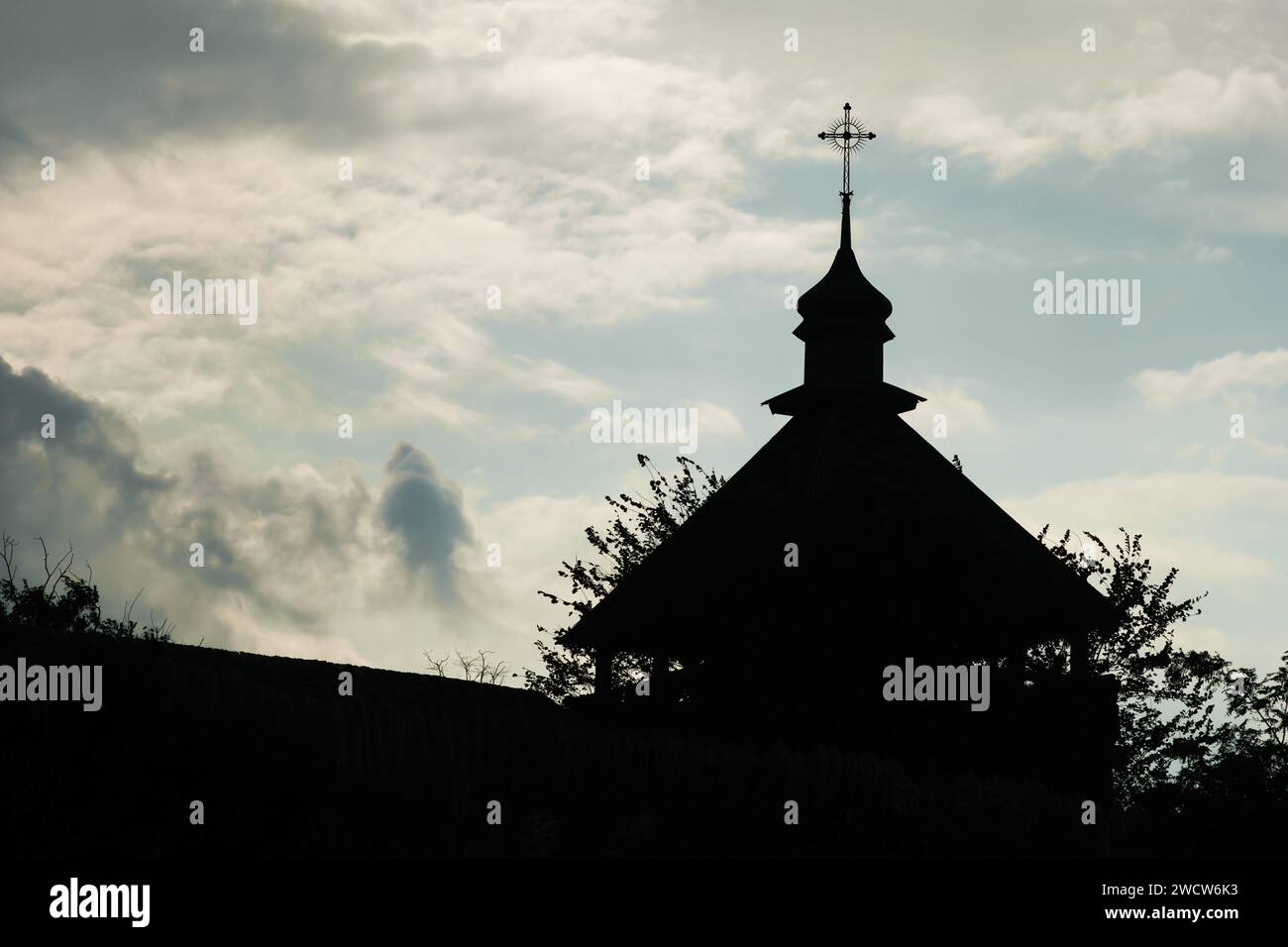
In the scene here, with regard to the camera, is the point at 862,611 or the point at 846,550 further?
the point at 846,550

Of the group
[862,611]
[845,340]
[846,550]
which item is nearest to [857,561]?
[846,550]

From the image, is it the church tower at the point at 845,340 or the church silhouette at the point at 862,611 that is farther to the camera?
the church tower at the point at 845,340

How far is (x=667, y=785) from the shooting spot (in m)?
13.3

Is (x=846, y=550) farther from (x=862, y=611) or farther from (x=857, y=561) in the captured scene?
(x=862, y=611)

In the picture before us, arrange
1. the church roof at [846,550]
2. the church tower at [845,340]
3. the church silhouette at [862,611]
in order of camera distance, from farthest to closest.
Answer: the church tower at [845,340], the church roof at [846,550], the church silhouette at [862,611]

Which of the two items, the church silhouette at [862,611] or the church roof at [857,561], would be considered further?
the church roof at [857,561]

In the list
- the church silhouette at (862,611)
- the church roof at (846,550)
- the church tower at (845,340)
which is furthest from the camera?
the church tower at (845,340)

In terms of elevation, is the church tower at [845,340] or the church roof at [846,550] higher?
the church tower at [845,340]

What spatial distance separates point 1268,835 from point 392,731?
1287 cm

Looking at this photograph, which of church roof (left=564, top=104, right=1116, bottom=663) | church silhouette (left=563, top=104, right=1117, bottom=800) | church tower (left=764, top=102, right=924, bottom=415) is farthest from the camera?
church tower (left=764, top=102, right=924, bottom=415)

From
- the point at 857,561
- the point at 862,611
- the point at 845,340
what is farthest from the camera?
the point at 845,340

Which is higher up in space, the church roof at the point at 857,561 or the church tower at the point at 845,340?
the church tower at the point at 845,340

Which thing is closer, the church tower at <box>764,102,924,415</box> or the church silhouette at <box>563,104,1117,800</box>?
the church silhouette at <box>563,104,1117,800</box>
